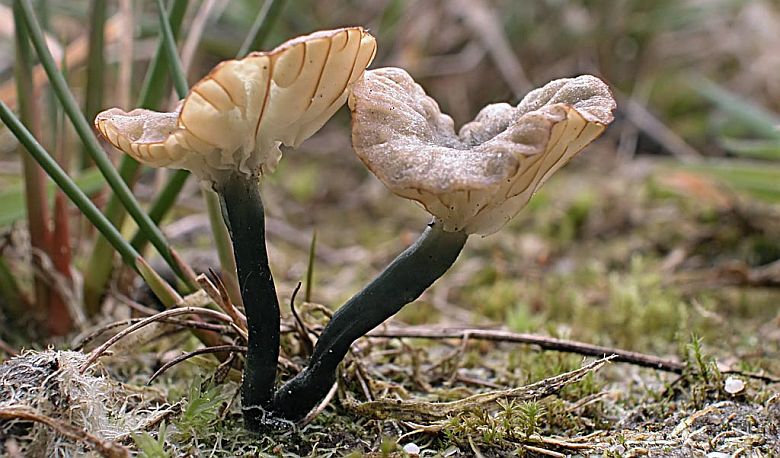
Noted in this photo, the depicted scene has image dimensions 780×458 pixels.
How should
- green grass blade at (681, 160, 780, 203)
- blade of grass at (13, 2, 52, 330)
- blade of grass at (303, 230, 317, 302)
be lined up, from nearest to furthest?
1. blade of grass at (303, 230, 317, 302)
2. blade of grass at (13, 2, 52, 330)
3. green grass blade at (681, 160, 780, 203)

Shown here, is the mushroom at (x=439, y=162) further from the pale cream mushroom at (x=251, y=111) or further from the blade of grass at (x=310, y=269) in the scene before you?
the blade of grass at (x=310, y=269)

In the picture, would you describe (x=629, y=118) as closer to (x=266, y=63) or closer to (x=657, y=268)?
(x=657, y=268)

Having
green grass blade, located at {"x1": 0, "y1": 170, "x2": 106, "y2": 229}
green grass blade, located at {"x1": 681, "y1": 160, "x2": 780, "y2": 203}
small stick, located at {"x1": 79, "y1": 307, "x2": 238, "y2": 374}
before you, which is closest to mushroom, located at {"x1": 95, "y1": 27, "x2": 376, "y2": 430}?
small stick, located at {"x1": 79, "y1": 307, "x2": 238, "y2": 374}

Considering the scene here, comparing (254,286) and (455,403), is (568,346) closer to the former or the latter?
(455,403)

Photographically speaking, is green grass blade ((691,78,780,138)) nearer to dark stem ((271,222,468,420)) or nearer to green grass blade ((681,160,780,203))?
green grass blade ((681,160,780,203))

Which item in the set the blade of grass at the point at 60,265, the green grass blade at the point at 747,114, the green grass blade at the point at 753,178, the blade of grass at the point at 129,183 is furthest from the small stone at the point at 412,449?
the green grass blade at the point at 747,114

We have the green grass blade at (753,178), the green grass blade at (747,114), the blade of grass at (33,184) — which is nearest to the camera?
the blade of grass at (33,184)

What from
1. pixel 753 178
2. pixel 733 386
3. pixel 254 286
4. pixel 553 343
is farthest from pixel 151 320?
pixel 753 178
